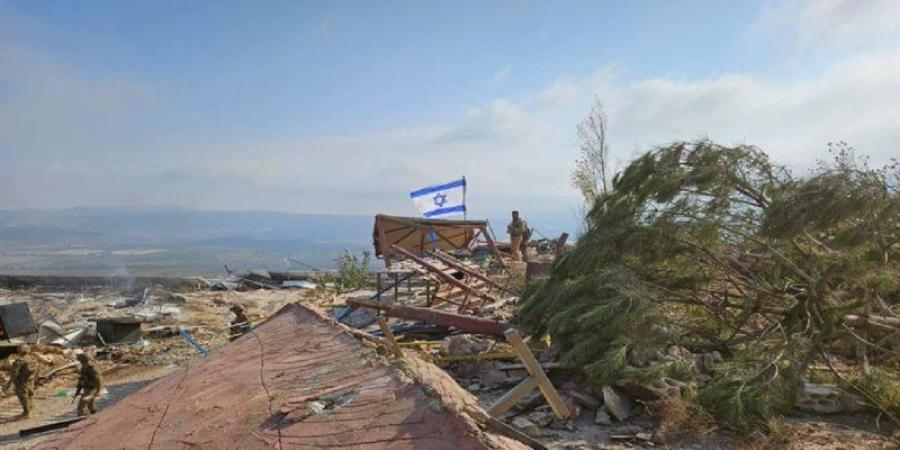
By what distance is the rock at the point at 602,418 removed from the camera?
5.48 meters

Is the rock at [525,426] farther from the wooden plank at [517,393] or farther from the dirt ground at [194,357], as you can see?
the wooden plank at [517,393]

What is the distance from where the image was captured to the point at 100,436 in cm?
273

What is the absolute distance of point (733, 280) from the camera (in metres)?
6.69

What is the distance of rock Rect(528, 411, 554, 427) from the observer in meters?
5.52

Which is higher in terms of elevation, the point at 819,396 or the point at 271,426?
the point at 271,426

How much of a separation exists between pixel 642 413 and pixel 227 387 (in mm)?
4118

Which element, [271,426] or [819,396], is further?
[819,396]

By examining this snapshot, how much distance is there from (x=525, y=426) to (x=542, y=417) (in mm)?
349

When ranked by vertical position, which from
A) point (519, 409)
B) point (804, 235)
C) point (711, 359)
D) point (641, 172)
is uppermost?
point (641, 172)

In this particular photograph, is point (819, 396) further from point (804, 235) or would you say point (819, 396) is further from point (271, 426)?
point (271, 426)

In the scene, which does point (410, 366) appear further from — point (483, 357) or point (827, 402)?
point (827, 402)

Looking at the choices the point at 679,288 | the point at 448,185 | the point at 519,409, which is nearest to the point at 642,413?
the point at 519,409

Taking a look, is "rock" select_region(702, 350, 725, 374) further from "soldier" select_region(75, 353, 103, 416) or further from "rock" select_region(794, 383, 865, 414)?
"soldier" select_region(75, 353, 103, 416)

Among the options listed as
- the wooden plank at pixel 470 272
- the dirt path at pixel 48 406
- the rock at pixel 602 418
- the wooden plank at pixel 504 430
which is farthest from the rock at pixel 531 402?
the dirt path at pixel 48 406
